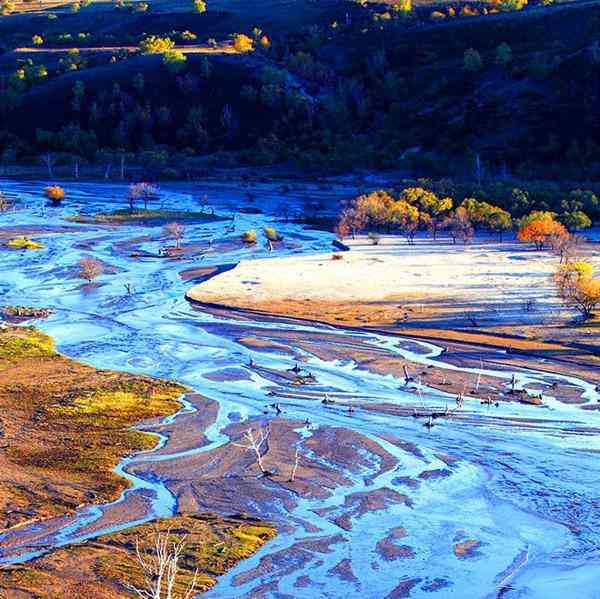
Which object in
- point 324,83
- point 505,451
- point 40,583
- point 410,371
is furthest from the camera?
point 324,83

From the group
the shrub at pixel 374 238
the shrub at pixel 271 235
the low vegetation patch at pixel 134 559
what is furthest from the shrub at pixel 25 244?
the low vegetation patch at pixel 134 559

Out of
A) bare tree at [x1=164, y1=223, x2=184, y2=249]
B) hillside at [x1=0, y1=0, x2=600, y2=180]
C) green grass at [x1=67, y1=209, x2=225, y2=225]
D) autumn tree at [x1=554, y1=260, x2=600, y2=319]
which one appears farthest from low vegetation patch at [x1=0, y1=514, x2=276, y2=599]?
hillside at [x1=0, y1=0, x2=600, y2=180]

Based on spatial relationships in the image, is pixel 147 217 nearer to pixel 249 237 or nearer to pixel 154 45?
pixel 249 237

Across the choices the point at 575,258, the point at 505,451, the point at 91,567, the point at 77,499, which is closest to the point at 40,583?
the point at 91,567

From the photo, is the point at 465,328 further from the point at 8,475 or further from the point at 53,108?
the point at 53,108

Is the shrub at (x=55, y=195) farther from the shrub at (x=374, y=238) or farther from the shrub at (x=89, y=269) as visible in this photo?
the shrub at (x=374, y=238)

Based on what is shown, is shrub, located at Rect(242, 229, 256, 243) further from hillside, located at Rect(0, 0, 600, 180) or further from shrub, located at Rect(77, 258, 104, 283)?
hillside, located at Rect(0, 0, 600, 180)
